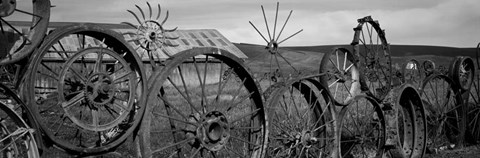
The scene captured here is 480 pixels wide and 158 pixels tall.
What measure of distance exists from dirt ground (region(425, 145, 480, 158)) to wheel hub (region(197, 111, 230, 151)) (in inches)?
222

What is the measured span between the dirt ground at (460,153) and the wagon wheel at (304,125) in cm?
354

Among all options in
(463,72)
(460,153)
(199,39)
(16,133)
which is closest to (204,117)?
(16,133)

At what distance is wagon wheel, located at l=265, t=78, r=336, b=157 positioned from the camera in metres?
7.58

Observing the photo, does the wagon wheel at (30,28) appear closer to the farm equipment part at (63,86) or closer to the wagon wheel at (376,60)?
the farm equipment part at (63,86)

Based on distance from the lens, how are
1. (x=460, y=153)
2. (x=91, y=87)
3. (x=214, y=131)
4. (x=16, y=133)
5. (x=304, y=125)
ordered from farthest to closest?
(x=460, y=153)
(x=304, y=125)
(x=214, y=131)
(x=91, y=87)
(x=16, y=133)

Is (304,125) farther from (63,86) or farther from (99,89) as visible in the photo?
(63,86)

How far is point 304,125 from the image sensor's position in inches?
313

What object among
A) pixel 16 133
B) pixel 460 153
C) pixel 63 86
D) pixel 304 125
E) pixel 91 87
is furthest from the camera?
pixel 460 153

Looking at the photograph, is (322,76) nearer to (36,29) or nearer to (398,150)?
(398,150)

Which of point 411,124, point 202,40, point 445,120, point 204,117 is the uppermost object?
point 202,40

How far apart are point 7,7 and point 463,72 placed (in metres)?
10.1

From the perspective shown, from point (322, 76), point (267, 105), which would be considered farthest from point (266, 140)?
point (322, 76)

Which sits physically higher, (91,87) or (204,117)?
(91,87)

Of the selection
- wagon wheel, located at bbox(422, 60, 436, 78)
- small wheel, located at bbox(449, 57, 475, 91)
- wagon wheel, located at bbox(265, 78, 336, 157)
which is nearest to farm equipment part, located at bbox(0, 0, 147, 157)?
wagon wheel, located at bbox(265, 78, 336, 157)
